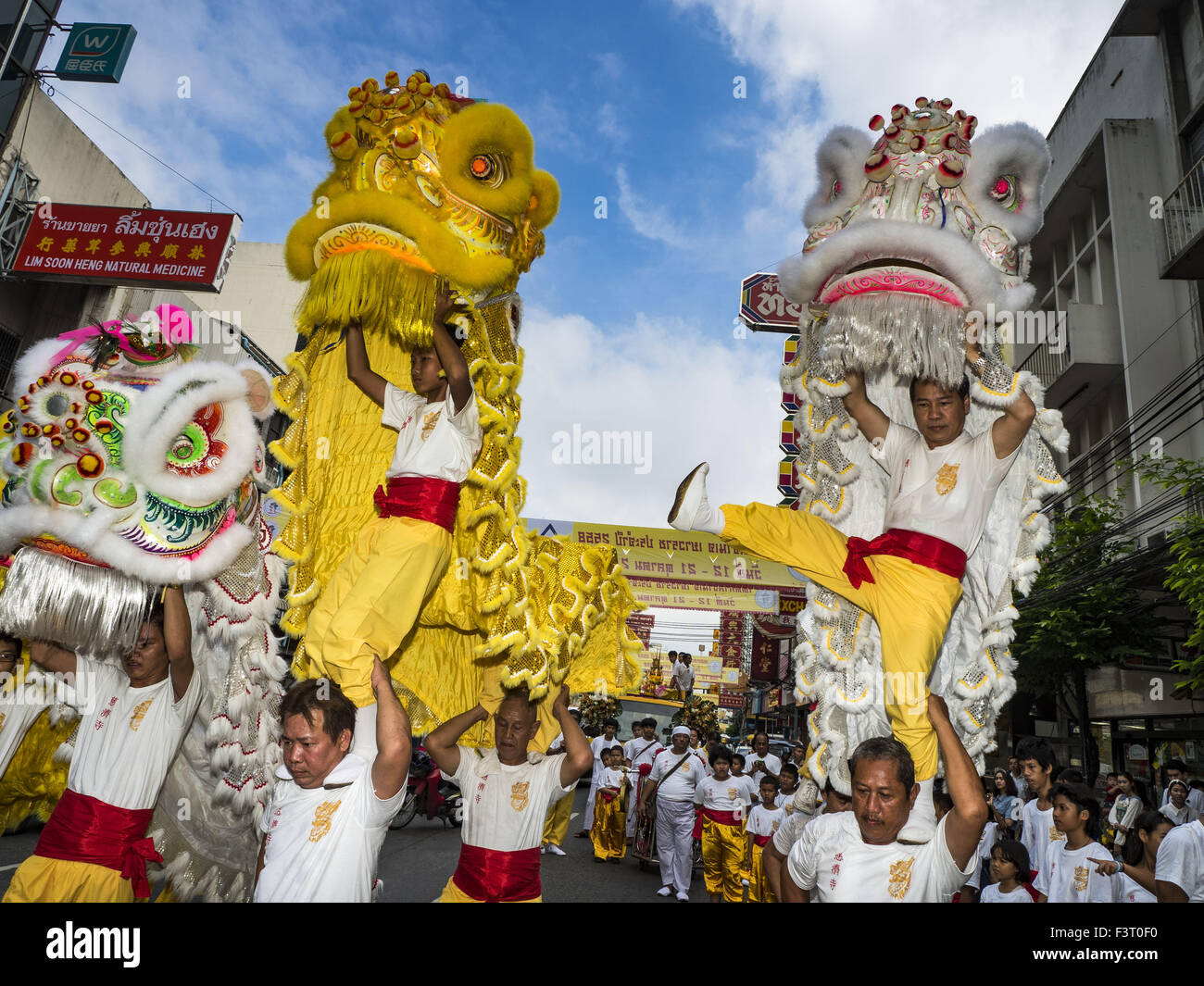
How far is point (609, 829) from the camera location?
31.2ft

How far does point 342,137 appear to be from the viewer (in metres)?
2.73

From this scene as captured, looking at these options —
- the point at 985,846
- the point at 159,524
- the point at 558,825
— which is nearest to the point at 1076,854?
the point at 985,846

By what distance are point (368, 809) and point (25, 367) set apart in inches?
73.2

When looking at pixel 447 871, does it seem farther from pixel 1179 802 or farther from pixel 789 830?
pixel 1179 802

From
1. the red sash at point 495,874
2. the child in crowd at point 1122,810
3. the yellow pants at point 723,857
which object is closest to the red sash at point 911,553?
the red sash at point 495,874

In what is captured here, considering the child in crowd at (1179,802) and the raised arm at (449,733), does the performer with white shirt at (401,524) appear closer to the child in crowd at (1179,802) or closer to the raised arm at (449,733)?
the raised arm at (449,733)

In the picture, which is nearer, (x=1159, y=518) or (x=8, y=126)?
(x=1159, y=518)

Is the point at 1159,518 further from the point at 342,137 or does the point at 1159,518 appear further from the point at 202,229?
the point at 202,229

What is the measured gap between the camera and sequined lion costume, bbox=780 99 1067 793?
265 centimetres

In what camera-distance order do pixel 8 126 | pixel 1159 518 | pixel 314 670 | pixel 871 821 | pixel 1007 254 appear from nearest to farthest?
Answer: pixel 871 821 < pixel 314 670 < pixel 1007 254 < pixel 1159 518 < pixel 8 126

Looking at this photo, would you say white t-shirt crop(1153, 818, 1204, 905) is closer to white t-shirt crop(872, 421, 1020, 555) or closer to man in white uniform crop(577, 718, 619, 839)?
white t-shirt crop(872, 421, 1020, 555)

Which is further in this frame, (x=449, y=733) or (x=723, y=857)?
(x=723, y=857)

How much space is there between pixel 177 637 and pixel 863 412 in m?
2.49

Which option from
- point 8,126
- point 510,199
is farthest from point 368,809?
point 8,126
